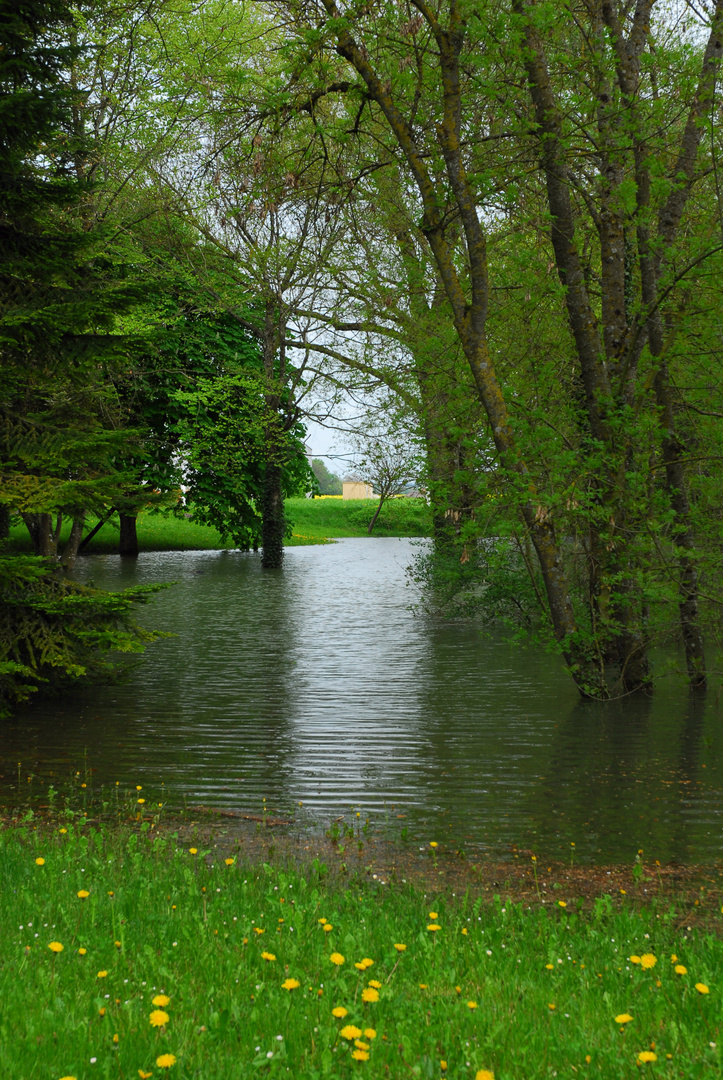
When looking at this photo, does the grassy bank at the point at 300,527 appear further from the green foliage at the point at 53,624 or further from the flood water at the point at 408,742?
the flood water at the point at 408,742

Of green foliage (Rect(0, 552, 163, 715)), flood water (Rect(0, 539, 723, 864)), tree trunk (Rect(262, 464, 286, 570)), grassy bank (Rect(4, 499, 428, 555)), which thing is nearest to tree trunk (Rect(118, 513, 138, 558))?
grassy bank (Rect(4, 499, 428, 555))

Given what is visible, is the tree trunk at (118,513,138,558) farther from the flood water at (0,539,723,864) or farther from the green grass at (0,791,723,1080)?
the green grass at (0,791,723,1080)

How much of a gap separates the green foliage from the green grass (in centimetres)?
517

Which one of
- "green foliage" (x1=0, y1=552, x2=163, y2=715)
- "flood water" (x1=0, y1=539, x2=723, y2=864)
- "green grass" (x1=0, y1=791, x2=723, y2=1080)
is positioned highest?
"green foliage" (x1=0, y1=552, x2=163, y2=715)

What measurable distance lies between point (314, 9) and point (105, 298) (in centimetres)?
490

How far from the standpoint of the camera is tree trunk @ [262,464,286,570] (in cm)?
3369

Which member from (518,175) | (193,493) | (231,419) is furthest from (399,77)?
(193,493)

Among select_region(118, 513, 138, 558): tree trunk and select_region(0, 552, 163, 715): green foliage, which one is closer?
select_region(0, 552, 163, 715): green foliage

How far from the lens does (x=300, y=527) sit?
64.7 meters

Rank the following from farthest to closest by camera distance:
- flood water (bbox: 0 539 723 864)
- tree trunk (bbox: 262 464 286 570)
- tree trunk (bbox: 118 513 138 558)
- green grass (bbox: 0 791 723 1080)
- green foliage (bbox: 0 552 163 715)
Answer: tree trunk (bbox: 118 513 138 558), tree trunk (bbox: 262 464 286 570), green foliage (bbox: 0 552 163 715), flood water (bbox: 0 539 723 864), green grass (bbox: 0 791 723 1080)

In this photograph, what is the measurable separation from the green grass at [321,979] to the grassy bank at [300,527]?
773 centimetres

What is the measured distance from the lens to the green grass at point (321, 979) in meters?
3.07

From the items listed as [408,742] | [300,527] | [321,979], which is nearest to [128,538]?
[300,527]

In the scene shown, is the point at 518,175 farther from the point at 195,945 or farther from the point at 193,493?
the point at 193,493
